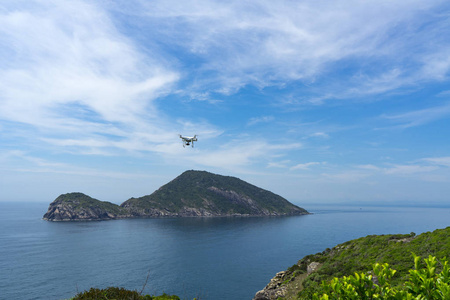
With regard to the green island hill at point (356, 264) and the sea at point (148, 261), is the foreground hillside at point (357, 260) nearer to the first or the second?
the green island hill at point (356, 264)

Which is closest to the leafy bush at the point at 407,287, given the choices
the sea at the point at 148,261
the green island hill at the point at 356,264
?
the green island hill at the point at 356,264

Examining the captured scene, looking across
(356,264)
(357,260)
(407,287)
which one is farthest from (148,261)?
(407,287)

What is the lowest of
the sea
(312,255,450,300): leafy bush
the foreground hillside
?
the sea

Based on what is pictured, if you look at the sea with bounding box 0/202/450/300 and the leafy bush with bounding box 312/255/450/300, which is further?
the sea with bounding box 0/202/450/300

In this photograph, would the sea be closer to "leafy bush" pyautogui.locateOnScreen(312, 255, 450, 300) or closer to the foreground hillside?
the foreground hillside

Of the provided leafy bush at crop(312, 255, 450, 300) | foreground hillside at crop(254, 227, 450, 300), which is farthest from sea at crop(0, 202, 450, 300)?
leafy bush at crop(312, 255, 450, 300)

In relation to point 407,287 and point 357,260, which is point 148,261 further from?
point 407,287

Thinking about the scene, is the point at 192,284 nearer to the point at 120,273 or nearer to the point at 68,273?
the point at 120,273

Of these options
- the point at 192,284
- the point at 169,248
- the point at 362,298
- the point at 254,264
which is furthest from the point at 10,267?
the point at 362,298
